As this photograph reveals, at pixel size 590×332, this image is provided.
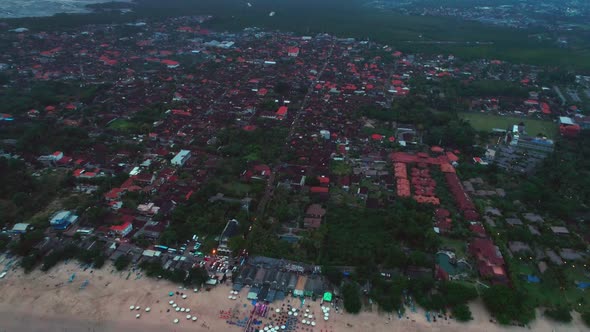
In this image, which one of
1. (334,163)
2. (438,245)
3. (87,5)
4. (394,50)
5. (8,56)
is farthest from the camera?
(87,5)

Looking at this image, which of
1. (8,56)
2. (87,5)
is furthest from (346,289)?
(87,5)

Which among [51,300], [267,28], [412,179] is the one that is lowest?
[51,300]

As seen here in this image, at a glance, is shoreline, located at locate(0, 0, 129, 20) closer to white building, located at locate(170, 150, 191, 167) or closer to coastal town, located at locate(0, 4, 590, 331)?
coastal town, located at locate(0, 4, 590, 331)

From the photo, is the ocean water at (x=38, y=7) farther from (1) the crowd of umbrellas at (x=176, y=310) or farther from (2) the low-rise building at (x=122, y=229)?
(1) the crowd of umbrellas at (x=176, y=310)

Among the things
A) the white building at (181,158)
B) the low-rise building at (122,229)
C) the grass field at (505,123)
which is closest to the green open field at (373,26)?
the grass field at (505,123)

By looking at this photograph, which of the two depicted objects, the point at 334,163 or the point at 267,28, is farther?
the point at 267,28

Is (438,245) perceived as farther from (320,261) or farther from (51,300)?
(51,300)

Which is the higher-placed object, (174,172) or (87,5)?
(87,5)

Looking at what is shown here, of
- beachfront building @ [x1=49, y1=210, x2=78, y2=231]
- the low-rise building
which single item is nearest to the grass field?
the low-rise building
